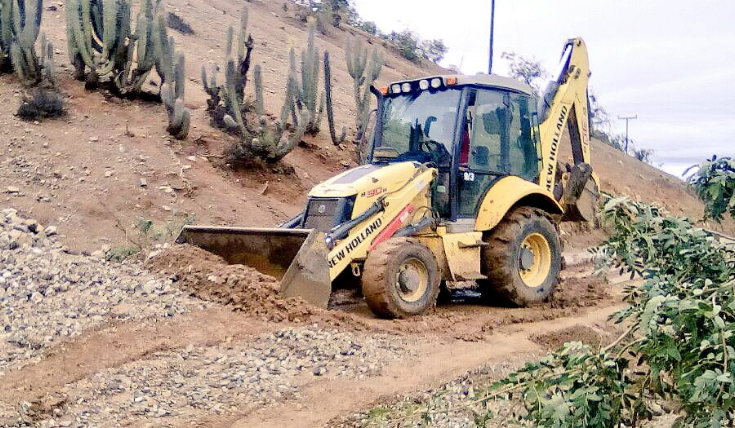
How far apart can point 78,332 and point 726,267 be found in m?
5.08

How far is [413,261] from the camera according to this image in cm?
767

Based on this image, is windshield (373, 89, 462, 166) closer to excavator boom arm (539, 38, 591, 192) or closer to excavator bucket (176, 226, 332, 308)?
excavator boom arm (539, 38, 591, 192)

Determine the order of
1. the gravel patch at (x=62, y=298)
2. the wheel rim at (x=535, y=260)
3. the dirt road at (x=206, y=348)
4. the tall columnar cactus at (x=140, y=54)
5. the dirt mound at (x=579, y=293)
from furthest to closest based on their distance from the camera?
the tall columnar cactus at (x=140, y=54) < the dirt mound at (x=579, y=293) < the wheel rim at (x=535, y=260) < the gravel patch at (x=62, y=298) < the dirt road at (x=206, y=348)

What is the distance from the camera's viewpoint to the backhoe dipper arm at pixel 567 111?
945cm

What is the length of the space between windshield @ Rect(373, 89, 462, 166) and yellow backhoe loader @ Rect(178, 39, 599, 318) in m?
0.01

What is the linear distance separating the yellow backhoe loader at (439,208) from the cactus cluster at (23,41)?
641cm

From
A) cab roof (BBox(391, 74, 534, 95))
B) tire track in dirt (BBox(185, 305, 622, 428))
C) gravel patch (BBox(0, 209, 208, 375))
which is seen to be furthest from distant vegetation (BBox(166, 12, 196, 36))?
tire track in dirt (BBox(185, 305, 622, 428))

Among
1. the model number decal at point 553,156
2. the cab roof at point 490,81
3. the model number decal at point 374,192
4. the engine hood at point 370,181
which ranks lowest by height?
the model number decal at point 374,192

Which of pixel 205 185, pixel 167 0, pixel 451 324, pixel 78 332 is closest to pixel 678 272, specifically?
pixel 451 324

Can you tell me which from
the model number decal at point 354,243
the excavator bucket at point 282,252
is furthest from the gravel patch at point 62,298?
the model number decal at point 354,243

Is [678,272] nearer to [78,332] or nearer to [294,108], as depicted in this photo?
[78,332]

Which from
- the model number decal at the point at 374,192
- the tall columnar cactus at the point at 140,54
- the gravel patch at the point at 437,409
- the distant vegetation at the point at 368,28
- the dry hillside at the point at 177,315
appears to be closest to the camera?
the gravel patch at the point at 437,409

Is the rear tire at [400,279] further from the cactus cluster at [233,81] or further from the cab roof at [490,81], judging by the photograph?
the cactus cluster at [233,81]

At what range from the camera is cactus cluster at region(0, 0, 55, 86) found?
12797 mm
